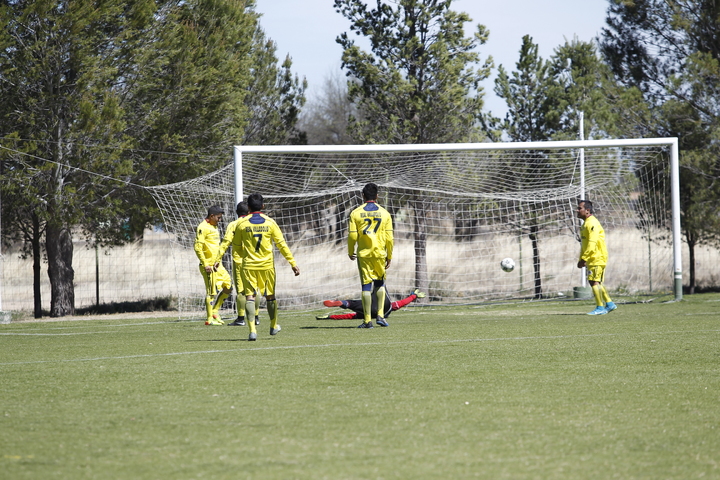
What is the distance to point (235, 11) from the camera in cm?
2075

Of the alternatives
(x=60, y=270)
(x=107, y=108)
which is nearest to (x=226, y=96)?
(x=107, y=108)

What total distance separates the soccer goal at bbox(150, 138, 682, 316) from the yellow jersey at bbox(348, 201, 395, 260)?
3.91m

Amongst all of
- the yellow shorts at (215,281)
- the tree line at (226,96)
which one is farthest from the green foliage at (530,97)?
the yellow shorts at (215,281)

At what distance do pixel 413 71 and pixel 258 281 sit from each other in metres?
13.3

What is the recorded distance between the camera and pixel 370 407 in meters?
5.38

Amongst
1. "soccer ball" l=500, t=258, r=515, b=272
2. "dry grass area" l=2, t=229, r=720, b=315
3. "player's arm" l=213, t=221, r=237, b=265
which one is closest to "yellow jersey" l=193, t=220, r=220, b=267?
"player's arm" l=213, t=221, r=237, b=265

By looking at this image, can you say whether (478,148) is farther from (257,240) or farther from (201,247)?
(257,240)

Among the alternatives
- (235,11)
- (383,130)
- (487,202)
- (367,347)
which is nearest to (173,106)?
(235,11)

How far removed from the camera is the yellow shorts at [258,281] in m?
10.0

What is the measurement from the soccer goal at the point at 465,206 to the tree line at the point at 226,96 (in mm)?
1087

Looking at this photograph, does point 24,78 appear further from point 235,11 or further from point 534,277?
point 534,277

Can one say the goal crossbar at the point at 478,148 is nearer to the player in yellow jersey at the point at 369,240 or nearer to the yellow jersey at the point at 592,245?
the yellow jersey at the point at 592,245

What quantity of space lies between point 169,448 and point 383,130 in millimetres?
18427

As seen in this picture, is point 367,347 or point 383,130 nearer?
point 367,347
